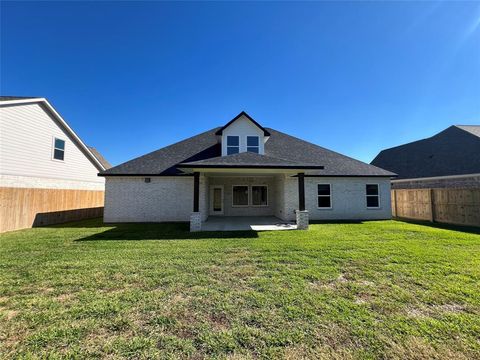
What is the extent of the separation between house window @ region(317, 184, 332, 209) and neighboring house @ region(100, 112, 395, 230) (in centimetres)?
7

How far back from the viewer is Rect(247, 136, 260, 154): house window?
15109 millimetres

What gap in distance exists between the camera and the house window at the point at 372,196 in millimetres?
14898

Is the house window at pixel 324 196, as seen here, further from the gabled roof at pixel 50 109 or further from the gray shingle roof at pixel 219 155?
the gabled roof at pixel 50 109

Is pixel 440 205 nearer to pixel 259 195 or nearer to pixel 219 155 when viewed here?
pixel 259 195

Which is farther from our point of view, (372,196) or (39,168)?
(372,196)

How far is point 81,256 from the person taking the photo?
6320 millimetres

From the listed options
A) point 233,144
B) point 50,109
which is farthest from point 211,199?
point 50,109

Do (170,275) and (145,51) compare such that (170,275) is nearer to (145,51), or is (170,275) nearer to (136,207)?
(136,207)

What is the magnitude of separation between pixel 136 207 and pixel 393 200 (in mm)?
19276

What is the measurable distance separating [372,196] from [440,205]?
370 cm

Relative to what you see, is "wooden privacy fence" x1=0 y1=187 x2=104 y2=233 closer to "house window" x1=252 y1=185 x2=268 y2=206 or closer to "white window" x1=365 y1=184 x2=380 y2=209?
"house window" x1=252 y1=185 x2=268 y2=206

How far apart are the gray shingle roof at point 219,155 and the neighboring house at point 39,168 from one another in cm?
378

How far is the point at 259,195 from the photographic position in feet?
54.4

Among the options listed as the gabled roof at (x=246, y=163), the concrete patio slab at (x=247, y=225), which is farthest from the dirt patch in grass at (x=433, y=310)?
the concrete patio slab at (x=247, y=225)
